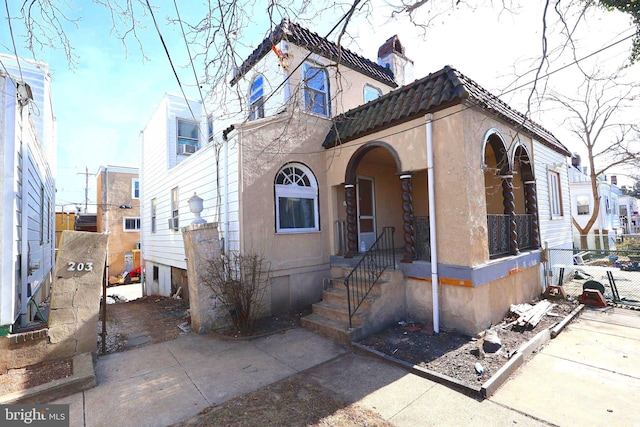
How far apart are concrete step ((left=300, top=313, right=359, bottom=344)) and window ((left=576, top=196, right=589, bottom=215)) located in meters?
24.3

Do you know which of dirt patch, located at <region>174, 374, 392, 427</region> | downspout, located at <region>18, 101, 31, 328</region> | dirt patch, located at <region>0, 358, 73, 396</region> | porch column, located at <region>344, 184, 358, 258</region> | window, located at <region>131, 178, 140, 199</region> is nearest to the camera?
dirt patch, located at <region>174, 374, 392, 427</region>

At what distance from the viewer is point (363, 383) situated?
3816 millimetres

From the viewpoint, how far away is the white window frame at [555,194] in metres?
9.73

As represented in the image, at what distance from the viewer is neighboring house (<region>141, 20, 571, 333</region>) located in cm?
529

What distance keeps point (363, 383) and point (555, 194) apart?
10.4m

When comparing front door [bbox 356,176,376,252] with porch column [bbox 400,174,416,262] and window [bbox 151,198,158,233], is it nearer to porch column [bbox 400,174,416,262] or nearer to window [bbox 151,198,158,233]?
porch column [bbox 400,174,416,262]

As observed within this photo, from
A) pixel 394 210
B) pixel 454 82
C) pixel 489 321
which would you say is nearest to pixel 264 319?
pixel 489 321

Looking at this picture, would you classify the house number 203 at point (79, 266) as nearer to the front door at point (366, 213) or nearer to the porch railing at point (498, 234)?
the front door at point (366, 213)

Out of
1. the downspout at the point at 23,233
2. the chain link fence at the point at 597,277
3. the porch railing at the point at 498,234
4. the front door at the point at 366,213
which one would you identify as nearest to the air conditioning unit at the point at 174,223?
the downspout at the point at 23,233

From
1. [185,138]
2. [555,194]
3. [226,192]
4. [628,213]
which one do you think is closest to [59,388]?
[226,192]

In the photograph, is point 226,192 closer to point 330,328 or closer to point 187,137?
point 330,328

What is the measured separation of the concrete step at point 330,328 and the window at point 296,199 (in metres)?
2.14

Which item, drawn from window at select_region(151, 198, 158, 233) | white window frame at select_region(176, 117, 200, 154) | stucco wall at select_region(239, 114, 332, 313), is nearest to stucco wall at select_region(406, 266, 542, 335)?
stucco wall at select_region(239, 114, 332, 313)

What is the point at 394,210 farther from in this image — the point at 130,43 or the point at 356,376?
the point at 130,43
